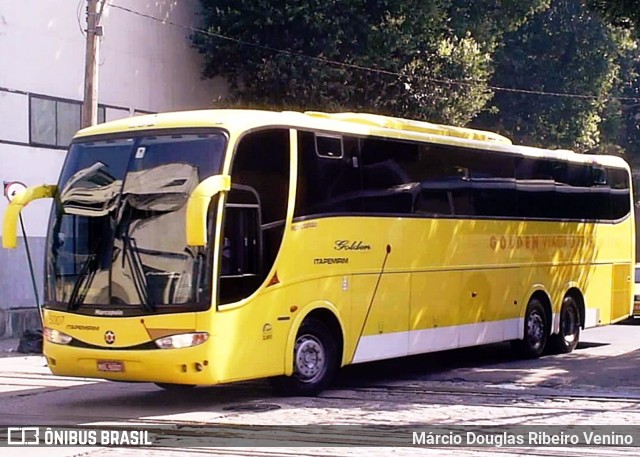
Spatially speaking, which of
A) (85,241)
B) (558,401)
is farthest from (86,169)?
(558,401)

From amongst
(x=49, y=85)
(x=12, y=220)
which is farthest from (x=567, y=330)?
(x=49, y=85)

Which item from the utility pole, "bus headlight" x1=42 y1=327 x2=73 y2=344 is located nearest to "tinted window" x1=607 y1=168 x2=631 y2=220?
the utility pole

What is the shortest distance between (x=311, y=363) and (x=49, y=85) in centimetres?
1238

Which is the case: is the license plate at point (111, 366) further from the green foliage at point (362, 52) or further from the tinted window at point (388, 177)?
the green foliage at point (362, 52)

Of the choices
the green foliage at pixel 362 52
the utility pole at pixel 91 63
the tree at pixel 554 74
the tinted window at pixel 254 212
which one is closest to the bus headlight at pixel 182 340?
the tinted window at pixel 254 212

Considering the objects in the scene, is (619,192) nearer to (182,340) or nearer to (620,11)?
(620,11)

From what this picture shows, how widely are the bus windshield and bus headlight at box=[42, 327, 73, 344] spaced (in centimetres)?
33

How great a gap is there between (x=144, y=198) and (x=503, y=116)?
2330cm

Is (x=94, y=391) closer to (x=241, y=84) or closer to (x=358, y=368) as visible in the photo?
(x=358, y=368)

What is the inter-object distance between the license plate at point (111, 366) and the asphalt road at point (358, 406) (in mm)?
494

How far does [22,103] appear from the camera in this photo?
76.1 ft

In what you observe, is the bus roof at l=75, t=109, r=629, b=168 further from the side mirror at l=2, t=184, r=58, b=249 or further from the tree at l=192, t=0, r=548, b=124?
the tree at l=192, t=0, r=548, b=124

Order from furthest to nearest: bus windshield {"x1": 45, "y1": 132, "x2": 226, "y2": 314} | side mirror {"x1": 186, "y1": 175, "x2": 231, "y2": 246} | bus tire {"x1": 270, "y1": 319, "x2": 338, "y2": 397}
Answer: bus tire {"x1": 270, "y1": 319, "x2": 338, "y2": 397} < bus windshield {"x1": 45, "y1": 132, "x2": 226, "y2": 314} < side mirror {"x1": 186, "y1": 175, "x2": 231, "y2": 246}

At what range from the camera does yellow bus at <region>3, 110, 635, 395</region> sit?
12.3 m
